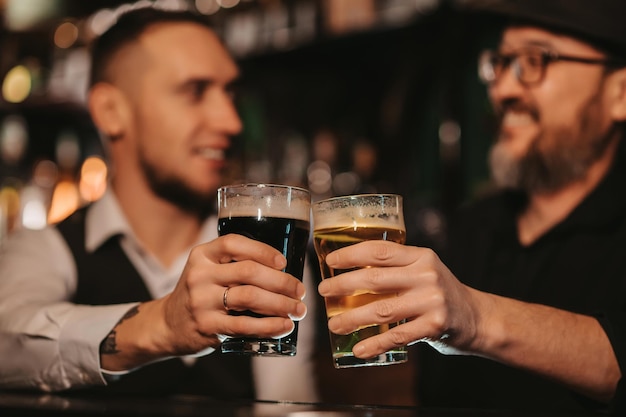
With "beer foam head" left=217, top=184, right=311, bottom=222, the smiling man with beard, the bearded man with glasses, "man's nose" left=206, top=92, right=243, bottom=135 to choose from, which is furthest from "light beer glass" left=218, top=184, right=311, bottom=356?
Answer: "man's nose" left=206, top=92, right=243, bottom=135

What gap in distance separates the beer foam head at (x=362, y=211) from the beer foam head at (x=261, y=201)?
5cm

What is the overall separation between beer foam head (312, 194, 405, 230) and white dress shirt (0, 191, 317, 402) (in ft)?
1.56

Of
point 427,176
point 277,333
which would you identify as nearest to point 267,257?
point 277,333

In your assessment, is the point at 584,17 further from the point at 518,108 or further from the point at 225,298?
the point at 225,298

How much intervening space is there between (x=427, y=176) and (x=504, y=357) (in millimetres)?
2235

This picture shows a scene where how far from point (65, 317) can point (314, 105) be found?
98.0 inches

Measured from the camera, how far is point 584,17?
6.28 ft

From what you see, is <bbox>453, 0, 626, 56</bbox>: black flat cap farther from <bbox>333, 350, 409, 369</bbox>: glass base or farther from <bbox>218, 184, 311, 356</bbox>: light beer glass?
<bbox>333, 350, 409, 369</bbox>: glass base

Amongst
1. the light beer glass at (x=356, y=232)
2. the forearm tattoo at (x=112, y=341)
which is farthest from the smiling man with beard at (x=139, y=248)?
the light beer glass at (x=356, y=232)

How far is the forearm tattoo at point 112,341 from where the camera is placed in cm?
127

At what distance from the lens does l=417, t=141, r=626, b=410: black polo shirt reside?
175 cm

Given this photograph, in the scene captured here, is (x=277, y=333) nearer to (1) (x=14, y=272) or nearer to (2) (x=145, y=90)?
(1) (x=14, y=272)

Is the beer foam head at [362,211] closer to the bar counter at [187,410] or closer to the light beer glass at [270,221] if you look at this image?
the light beer glass at [270,221]

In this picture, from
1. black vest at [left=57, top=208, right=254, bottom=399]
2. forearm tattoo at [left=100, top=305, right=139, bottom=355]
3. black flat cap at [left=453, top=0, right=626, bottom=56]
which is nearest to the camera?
forearm tattoo at [left=100, top=305, right=139, bottom=355]
